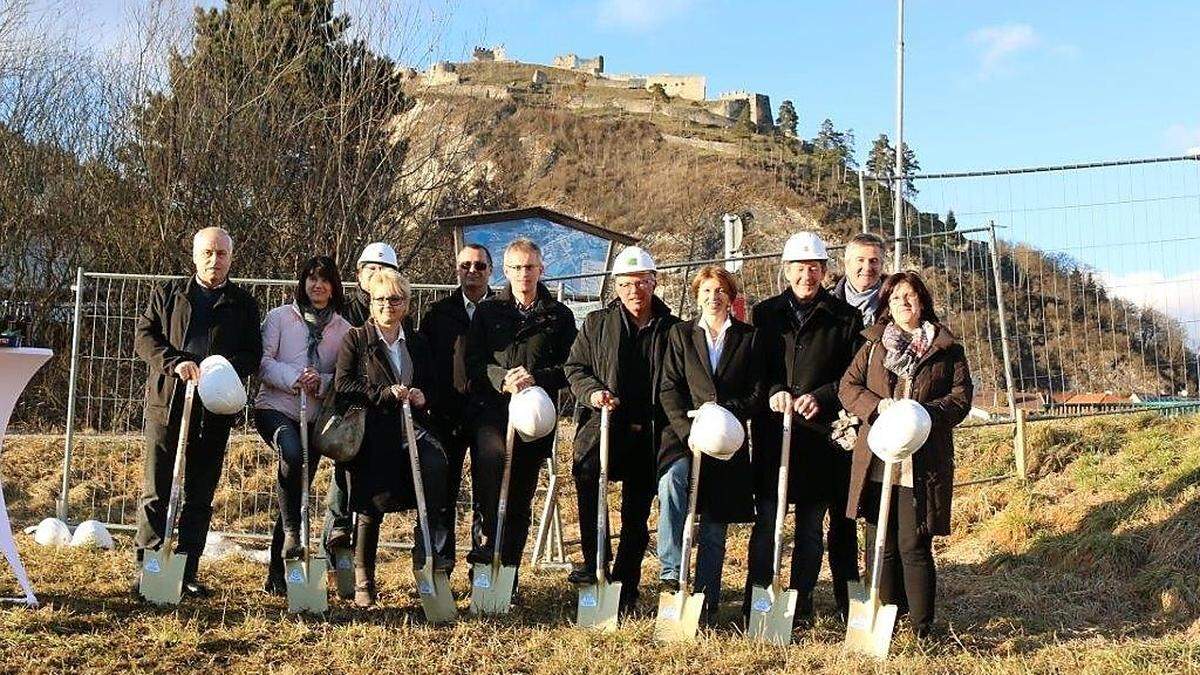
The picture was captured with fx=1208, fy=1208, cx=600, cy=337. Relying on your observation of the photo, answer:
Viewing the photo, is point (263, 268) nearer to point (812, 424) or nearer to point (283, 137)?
point (283, 137)

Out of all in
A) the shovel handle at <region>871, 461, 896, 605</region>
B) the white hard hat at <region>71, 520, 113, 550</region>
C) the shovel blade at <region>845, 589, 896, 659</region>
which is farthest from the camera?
the white hard hat at <region>71, 520, 113, 550</region>

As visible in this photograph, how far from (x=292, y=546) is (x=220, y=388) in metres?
0.91

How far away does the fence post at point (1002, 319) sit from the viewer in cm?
879

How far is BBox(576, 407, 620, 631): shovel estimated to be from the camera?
553 centimetres

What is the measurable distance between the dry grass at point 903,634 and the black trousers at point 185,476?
13.6 inches

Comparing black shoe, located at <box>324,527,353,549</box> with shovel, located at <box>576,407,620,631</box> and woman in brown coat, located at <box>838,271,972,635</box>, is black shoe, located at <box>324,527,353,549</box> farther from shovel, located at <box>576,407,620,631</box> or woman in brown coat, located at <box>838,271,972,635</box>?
woman in brown coat, located at <box>838,271,972,635</box>

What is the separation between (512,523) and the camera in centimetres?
592

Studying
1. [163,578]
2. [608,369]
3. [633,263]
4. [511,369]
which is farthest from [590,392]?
[163,578]

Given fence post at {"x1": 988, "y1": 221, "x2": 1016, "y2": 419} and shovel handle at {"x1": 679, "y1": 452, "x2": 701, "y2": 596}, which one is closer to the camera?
shovel handle at {"x1": 679, "y1": 452, "x2": 701, "y2": 596}

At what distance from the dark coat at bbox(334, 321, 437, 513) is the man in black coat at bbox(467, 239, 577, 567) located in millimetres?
378

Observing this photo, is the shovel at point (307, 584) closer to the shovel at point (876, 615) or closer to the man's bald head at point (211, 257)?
the man's bald head at point (211, 257)

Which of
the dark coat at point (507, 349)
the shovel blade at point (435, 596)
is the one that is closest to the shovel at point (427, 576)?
the shovel blade at point (435, 596)

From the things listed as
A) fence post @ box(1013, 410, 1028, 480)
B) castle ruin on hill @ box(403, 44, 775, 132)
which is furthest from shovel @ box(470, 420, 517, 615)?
castle ruin on hill @ box(403, 44, 775, 132)

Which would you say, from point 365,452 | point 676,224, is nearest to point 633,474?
point 365,452
